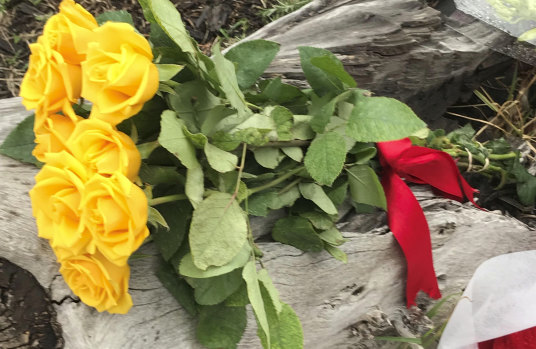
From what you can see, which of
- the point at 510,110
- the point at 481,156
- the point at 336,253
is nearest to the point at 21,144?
the point at 336,253

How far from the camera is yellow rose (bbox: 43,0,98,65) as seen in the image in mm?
556

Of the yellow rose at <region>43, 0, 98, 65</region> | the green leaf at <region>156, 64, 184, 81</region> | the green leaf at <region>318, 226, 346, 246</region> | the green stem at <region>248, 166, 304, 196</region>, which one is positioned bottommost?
the green leaf at <region>318, 226, 346, 246</region>

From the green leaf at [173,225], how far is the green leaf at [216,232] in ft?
0.18

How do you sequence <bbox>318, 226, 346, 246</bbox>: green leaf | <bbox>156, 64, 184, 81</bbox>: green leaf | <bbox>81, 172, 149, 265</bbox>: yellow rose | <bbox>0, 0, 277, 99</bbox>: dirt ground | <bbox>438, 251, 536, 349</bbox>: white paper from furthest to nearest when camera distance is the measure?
1. <bbox>0, 0, 277, 99</bbox>: dirt ground
2. <bbox>438, 251, 536, 349</bbox>: white paper
3. <bbox>318, 226, 346, 246</bbox>: green leaf
4. <bbox>156, 64, 184, 81</bbox>: green leaf
5. <bbox>81, 172, 149, 265</bbox>: yellow rose

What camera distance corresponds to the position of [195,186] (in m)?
0.62

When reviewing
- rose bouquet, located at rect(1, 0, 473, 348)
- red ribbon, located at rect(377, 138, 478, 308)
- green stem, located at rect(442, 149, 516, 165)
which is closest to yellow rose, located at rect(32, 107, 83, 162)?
rose bouquet, located at rect(1, 0, 473, 348)

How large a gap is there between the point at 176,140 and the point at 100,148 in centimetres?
9

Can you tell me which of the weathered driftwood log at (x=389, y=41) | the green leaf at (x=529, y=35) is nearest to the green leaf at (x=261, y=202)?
the weathered driftwood log at (x=389, y=41)

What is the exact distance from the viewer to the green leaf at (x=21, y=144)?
0.73 m

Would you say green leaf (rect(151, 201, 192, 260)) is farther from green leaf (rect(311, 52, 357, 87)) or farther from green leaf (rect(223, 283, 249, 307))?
green leaf (rect(311, 52, 357, 87))

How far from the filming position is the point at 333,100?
0.77 meters

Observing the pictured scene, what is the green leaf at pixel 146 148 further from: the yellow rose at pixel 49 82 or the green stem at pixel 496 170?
the green stem at pixel 496 170

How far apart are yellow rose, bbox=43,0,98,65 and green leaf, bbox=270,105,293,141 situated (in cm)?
27

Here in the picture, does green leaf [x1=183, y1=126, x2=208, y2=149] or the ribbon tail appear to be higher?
green leaf [x1=183, y1=126, x2=208, y2=149]
